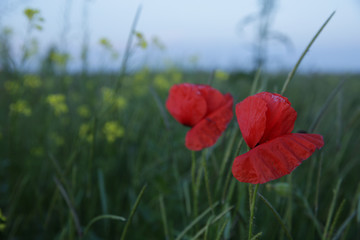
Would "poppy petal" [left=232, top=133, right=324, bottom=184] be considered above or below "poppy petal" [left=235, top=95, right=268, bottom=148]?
below

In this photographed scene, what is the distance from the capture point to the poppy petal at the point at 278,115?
0.50 meters

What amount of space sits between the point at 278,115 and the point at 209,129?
0.19 metres

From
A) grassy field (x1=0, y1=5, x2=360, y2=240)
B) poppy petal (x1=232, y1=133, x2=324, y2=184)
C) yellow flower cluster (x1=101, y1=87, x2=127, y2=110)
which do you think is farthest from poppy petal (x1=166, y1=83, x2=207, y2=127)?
yellow flower cluster (x1=101, y1=87, x2=127, y2=110)

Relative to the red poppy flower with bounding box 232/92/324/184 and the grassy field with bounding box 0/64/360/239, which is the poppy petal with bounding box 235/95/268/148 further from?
the grassy field with bounding box 0/64/360/239

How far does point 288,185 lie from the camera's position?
0.84 meters

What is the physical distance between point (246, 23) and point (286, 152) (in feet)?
8.41

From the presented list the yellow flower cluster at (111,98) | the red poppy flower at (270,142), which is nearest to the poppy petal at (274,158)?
the red poppy flower at (270,142)

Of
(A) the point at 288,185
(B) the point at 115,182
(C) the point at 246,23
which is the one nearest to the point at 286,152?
(A) the point at 288,185

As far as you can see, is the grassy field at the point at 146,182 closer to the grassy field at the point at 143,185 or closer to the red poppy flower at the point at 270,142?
the grassy field at the point at 143,185

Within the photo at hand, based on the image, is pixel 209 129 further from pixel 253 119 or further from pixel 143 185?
pixel 143 185

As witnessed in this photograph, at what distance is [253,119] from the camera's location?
0.50 metres

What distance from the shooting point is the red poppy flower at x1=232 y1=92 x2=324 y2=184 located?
0.47 meters

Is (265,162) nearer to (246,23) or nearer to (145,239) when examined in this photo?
(145,239)

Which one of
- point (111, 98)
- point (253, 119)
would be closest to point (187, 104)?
point (253, 119)
